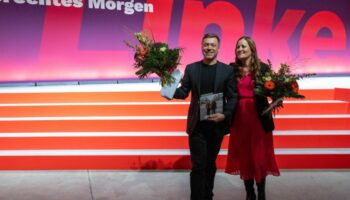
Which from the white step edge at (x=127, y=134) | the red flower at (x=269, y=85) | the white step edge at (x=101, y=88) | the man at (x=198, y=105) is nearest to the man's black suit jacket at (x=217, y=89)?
the man at (x=198, y=105)

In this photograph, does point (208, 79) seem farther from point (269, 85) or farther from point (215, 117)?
point (269, 85)

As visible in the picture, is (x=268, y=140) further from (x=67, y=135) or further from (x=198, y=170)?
(x=67, y=135)

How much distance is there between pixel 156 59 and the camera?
253cm

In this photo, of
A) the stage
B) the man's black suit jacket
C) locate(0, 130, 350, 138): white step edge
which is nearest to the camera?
the man's black suit jacket

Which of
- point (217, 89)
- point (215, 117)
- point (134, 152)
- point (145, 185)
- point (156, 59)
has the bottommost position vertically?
point (145, 185)

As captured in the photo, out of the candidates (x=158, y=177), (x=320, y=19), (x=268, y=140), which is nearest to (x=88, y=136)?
(x=158, y=177)

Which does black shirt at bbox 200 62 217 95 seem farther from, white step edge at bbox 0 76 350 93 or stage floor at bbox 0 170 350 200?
white step edge at bbox 0 76 350 93

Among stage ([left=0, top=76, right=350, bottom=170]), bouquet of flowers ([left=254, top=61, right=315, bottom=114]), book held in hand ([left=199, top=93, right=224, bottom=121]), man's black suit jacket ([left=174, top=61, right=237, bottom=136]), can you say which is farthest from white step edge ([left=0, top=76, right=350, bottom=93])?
bouquet of flowers ([left=254, top=61, right=315, bottom=114])

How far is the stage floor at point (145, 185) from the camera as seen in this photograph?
10.5 feet

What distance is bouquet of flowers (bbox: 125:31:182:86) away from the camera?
2.53m

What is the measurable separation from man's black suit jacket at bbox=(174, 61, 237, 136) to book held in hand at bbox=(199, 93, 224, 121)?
0.07m

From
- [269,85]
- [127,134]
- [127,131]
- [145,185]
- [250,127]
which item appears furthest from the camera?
[127,131]

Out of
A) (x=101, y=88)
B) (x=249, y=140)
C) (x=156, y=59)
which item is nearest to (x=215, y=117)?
(x=249, y=140)

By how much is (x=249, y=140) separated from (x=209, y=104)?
18.4 inches
